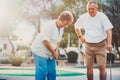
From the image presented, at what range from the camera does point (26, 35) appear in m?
5.88

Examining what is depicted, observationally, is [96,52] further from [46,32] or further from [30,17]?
[30,17]

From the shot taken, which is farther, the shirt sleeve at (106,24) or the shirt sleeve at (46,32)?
the shirt sleeve at (106,24)

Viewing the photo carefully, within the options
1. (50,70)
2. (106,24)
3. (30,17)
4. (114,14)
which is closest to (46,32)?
(50,70)

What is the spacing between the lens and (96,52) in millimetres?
2771

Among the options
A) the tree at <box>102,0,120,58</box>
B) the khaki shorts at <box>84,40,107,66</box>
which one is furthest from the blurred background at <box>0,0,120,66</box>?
the khaki shorts at <box>84,40,107,66</box>

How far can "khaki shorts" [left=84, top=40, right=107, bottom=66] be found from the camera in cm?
275

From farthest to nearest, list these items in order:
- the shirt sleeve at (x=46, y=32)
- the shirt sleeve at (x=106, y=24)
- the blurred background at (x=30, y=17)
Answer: the blurred background at (x=30, y=17), the shirt sleeve at (x=106, y=24), the shirt sleeve at (x=46, y=32)

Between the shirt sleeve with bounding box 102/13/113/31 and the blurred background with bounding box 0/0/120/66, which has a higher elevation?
the blurred background with bounding box 0/0/120/66

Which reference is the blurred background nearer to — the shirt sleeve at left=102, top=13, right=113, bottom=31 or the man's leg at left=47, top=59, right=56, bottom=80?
the shirt sleeve at left=102, top=13, right=113, bottom=31

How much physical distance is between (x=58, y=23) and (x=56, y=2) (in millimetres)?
3797

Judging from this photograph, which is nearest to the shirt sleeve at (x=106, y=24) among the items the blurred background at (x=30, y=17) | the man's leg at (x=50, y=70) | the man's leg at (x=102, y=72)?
the man's leg at (x=102, y=72)

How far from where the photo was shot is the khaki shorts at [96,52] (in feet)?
9.02

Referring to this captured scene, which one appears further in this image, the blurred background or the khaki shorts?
the blurred background

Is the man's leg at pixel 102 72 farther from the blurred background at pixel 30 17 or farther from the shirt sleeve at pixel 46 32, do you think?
the blurred background at pixel 30 17
